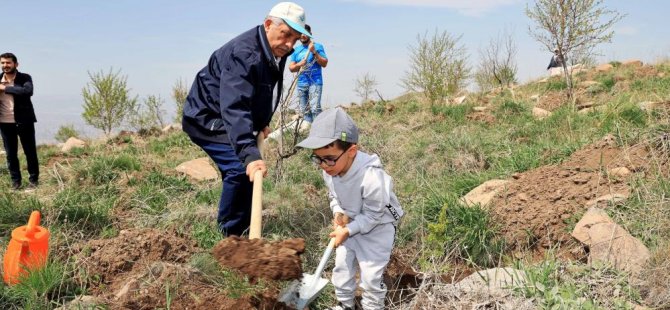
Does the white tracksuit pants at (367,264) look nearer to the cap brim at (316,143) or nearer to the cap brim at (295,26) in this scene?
the cap brim at (316,143)

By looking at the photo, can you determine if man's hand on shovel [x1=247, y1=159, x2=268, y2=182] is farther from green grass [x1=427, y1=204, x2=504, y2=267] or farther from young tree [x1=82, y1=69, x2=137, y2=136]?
young tree [x1=82, y1=69, x2=137, y2=136]

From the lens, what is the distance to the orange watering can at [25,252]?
9.51 ft

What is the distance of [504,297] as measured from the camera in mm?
2555

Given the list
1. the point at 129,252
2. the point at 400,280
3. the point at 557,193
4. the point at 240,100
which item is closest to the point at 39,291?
the point at 129,252

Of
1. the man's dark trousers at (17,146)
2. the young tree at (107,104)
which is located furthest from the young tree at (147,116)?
the man's dark trousers at (17,146)

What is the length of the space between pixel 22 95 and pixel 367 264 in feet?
17.7

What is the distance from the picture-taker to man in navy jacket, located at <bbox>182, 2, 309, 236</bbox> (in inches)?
117

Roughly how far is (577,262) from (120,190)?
4.29 meters

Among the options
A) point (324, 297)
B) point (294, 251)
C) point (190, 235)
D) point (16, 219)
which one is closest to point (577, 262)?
point (324, 297)

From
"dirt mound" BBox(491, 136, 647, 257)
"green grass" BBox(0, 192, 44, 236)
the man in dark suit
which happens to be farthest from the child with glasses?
the man in dark suit

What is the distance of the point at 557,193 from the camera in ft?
12.0

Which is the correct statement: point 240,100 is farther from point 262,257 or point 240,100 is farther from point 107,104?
point 107,104

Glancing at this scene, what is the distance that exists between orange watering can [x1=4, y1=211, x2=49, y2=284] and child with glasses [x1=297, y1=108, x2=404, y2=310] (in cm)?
185

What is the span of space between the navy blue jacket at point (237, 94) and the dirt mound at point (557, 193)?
6.35ft
